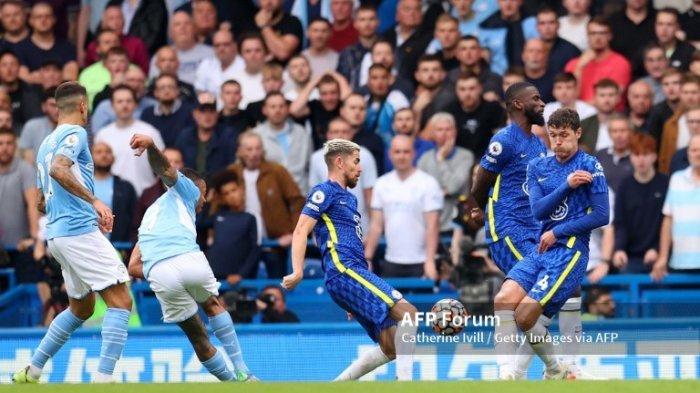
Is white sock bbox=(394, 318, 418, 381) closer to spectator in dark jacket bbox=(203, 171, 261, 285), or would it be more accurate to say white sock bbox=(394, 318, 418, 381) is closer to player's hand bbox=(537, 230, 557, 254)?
player's hand bbox=(537, 230, 557, 254)

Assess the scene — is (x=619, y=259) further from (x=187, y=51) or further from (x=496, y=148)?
(x=187, y=51)

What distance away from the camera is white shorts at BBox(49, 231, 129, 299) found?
438 inches

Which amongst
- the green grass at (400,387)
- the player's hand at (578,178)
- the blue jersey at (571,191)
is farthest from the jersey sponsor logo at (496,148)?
the green grass at (400,387)

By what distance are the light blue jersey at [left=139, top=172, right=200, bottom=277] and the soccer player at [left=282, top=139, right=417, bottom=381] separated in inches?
31.1

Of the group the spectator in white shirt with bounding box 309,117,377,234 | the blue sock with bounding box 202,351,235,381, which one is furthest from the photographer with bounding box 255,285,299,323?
the blue sock with bounding box 202,351,235,381

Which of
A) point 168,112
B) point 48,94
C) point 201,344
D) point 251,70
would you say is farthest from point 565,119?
point 48,94

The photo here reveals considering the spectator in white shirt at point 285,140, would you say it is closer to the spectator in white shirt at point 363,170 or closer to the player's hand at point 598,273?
the spectator in white shirt at point 363,170

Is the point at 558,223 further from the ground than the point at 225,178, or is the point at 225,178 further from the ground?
the point at 225,178

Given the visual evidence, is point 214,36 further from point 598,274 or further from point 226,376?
point 226,376

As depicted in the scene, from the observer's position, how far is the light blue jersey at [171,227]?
11398mm

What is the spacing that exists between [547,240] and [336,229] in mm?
1521

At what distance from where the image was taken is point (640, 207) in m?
15.0

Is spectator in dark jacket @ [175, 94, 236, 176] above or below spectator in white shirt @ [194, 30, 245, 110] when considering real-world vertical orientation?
below

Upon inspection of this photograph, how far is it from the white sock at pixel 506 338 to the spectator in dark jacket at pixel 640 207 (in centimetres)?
398
